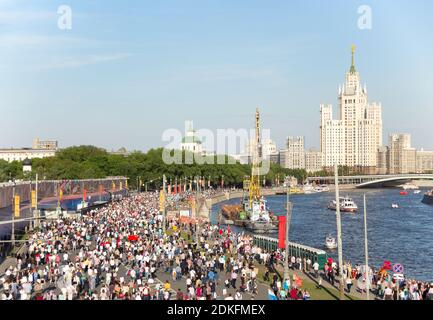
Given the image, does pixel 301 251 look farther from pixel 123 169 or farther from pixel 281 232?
pixel 123 169

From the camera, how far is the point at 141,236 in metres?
39.5

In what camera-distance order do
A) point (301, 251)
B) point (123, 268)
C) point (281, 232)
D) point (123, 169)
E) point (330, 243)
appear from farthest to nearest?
point (123, 169) < point (330, 243) < point (301, 251) < point (281, 232) < point (123, 268)

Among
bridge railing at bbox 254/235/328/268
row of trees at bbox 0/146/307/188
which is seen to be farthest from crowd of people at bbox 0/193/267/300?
row of trees at bbox 0/146/307/188

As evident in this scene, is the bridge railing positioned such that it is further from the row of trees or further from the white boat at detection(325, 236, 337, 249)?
the row of trees

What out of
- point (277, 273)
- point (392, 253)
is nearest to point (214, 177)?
point (392, 253)

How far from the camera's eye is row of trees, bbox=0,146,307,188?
117 m

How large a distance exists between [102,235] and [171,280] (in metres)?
12.4

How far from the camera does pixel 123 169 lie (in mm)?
131500

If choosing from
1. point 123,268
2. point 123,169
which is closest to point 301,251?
point 123,268

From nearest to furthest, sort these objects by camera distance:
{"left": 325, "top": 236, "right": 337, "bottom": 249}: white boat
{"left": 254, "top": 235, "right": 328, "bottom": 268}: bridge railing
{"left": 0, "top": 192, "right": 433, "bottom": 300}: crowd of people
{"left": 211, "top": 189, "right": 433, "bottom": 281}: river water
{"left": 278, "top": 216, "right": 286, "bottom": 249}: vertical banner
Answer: {"left": 0, "top": 192, "right": 433, "bottom": 300}: crowd of people < {"left": 278, "top": 216, "right": 286, "bottom": 249}: vertical banner < {"left": 254, "top": 235, "right": 328, "bottom": 268}: bridge railing < {"left": 211, "top": 189, "right": 433, "bottom": 281}: river water < {"left": 325, "top": 236, "right": 337, "bottom": 249}: white boat

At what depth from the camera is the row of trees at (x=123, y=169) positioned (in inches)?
4599

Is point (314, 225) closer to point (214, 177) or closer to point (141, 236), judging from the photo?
point (141, 236)

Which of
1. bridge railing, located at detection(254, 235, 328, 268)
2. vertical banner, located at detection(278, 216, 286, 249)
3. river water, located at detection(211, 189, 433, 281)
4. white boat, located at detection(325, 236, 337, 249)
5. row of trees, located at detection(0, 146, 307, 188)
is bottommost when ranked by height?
river water, located at detection(211, 189, 433, 281)

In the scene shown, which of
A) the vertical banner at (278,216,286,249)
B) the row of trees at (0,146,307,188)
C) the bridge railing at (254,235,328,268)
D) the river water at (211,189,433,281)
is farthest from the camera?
the row of trees at (0,146,307,188)
